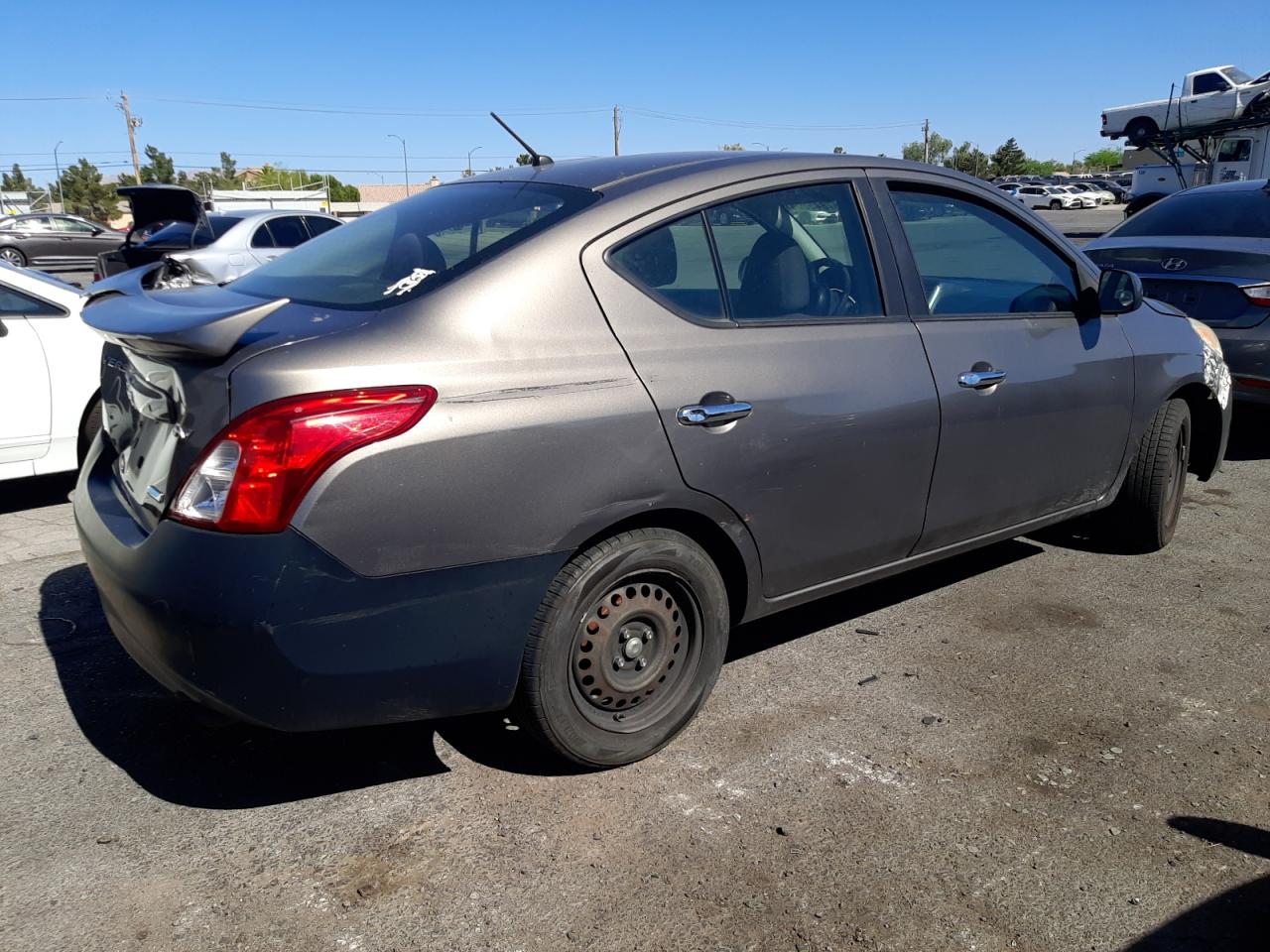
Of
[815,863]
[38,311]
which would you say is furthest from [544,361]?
[38,311]

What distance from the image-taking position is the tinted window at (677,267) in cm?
287

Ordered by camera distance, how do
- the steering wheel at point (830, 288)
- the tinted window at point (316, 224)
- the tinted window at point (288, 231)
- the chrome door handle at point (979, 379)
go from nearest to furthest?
the steering wheel at point (830, 288) → the chrome door handle at point (979, 379) → the tinted window at point (288, 231) → the tinted window at point (316, 224)

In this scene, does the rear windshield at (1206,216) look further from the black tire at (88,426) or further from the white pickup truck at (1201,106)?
the white pickup truck at (1201,106)

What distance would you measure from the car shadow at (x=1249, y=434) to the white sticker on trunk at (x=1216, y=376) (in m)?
1.73

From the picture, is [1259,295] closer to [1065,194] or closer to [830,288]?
[830,288]

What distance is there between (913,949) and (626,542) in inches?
46.5

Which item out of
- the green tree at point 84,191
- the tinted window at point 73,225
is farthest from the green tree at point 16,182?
the tinted window at point 73,225

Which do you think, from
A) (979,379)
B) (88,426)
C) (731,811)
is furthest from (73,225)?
(731,811)

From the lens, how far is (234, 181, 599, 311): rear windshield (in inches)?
109

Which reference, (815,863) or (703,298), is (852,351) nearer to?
(703,298)

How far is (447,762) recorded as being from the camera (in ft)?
9.93

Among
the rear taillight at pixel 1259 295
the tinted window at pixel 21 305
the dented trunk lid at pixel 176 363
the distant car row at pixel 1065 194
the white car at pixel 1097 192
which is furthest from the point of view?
the white car at pixel 1097 192

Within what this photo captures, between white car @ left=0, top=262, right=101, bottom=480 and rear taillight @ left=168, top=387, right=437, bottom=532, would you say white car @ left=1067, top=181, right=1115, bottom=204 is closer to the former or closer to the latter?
white car @ left=0, top=262, right=101, bottom=480

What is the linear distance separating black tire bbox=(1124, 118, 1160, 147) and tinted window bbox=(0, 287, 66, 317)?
25.3m
